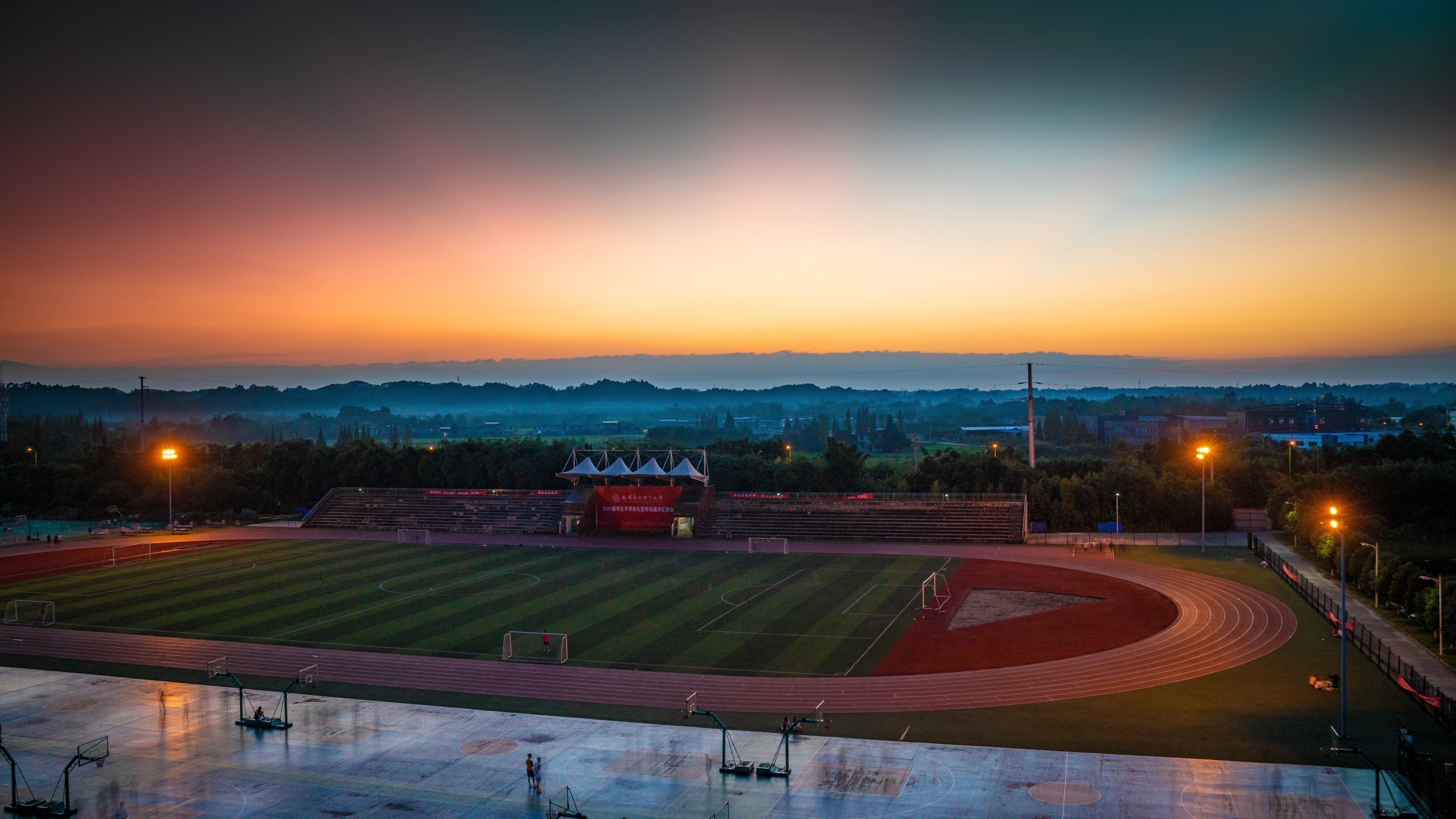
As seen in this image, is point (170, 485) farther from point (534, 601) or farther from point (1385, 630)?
point (1385, 630)

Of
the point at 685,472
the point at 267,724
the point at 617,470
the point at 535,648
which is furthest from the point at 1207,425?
the point at 267,724

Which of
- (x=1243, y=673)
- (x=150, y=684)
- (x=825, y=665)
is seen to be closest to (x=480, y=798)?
(x=825, y=665)

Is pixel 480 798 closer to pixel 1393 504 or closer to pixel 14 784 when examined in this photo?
pixel 14 784

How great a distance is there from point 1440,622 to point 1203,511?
72.0ft

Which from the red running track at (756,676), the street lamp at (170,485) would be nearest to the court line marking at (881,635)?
the red running track at (756,676)

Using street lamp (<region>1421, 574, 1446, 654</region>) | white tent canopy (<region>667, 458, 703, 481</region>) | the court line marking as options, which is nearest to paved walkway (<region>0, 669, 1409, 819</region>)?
the court line marking

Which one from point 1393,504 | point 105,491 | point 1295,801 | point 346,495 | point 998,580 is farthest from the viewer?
point 105,491

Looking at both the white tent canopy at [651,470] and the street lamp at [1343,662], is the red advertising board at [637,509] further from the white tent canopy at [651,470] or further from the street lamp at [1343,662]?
the street lamp at [1343,662]

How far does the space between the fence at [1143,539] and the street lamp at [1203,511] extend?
0.15 m

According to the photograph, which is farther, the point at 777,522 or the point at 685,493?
the point at 685,493

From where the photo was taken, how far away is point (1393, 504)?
5641 centimetres

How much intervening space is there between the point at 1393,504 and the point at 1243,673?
128ft

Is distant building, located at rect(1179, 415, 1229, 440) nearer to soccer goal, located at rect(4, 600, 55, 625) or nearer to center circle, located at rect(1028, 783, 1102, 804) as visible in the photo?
center circle, located at rect(1028, 783, 1102, 804)

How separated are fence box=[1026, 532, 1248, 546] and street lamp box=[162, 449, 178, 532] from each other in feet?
169
